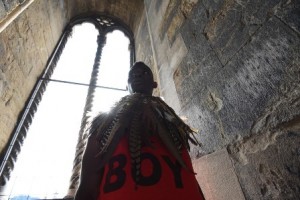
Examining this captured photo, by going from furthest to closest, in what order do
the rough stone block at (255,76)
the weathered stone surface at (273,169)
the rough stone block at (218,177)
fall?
the rough stone block at (218,177) < the rough stone block at (255,76) < the weathered stone surface at (273,169)

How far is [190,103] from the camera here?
1.45m

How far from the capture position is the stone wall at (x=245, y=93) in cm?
75

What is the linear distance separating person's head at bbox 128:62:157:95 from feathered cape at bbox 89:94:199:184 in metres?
0.18

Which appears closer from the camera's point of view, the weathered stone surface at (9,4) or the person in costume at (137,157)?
the person in costume at (137,157)

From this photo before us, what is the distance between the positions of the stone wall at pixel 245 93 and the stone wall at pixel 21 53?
1.44m

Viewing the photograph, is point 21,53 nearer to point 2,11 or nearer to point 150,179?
point 2,11

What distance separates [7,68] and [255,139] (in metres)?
2.09

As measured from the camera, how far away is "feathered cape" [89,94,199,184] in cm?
83

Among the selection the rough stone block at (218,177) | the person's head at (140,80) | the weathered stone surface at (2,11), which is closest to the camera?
the rough stone block at (218,177)

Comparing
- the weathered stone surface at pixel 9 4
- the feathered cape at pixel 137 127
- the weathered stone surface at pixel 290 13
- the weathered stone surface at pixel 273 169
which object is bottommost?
the weathered stone surface at pixel 273 169

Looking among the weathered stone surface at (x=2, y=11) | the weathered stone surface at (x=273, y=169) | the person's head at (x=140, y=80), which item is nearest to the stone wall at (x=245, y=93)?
the weathered stone surface at (x=273, y=169)

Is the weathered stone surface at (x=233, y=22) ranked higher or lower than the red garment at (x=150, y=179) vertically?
Answer: higher

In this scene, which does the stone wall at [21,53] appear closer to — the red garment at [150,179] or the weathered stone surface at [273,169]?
the red garment at [150,179]

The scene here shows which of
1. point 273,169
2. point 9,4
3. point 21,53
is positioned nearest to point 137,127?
point 273,169
